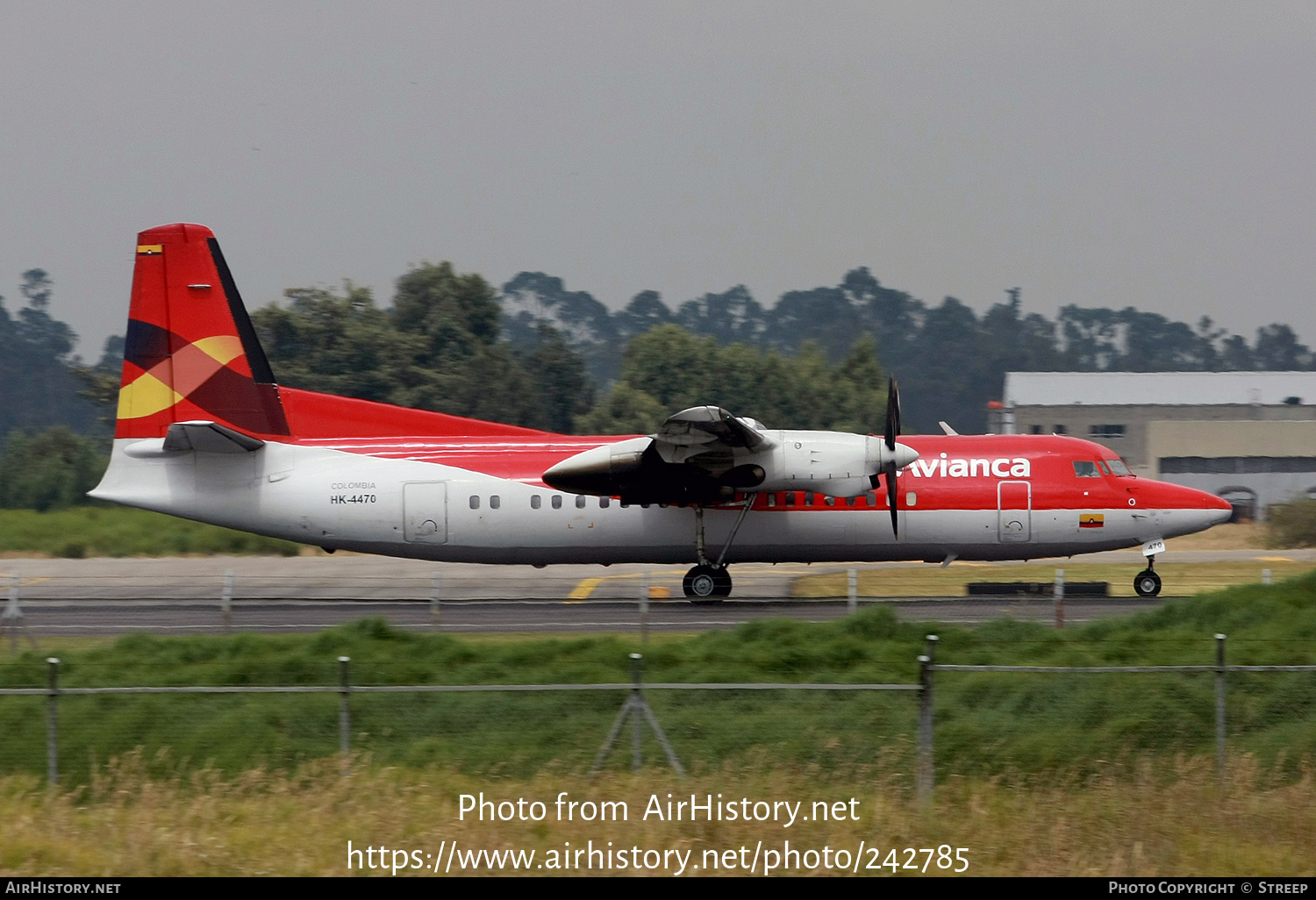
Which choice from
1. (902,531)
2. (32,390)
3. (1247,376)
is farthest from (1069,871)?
(32,390)

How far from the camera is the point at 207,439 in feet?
79.0

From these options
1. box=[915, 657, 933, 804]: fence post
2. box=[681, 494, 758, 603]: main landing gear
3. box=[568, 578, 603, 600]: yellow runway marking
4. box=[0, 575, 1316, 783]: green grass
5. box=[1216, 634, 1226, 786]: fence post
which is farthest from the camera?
box=[568, 578, 603, 600]: yellow runway marking

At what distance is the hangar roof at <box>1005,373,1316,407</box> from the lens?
7306 centimetres

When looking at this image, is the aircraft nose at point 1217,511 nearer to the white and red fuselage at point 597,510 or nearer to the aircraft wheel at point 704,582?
the white and red fuselage at point 597,510

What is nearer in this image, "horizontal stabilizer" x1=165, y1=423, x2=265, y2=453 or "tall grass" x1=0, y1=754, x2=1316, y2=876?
"tall grass" x1=0, y1=754, x2=1316, y2=876

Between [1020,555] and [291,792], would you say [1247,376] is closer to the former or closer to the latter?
[1020,555]

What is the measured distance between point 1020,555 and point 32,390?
5020 inches

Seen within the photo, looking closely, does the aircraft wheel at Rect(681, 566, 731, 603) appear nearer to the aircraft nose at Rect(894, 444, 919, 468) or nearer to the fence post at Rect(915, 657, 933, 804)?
the aircraft nose at Rect(894, 444, 919, 468)

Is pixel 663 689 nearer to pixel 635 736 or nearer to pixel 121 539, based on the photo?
pixel 635 736

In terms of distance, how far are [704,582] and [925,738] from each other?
Answer: 591 inches

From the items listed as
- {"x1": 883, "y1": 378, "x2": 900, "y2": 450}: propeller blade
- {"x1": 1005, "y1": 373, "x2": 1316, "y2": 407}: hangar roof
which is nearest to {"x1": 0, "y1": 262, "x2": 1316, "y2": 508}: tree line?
{"x1": 883, "y1": 378, "x2": 900, "y2": 450}: propeller blade

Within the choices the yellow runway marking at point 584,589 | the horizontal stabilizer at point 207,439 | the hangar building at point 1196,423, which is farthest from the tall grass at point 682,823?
the hangar building at point 1196,423

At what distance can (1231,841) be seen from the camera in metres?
9.03

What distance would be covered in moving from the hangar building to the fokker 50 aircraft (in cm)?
3419
